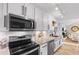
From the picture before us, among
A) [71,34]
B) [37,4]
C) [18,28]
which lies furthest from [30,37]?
[71,34]

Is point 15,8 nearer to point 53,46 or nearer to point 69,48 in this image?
point 53,46

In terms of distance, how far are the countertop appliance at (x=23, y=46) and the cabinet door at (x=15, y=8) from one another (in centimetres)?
34

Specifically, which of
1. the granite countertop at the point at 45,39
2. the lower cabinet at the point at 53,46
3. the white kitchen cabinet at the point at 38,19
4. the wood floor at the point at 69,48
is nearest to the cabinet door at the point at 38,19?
the white kitchen cabinet at the point at 38,19

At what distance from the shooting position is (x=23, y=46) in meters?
1.74

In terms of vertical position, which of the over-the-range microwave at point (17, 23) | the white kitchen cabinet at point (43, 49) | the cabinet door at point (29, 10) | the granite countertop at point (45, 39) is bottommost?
the white kitchen cabinet at point (43, 49)

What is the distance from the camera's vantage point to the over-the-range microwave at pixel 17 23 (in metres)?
1.62

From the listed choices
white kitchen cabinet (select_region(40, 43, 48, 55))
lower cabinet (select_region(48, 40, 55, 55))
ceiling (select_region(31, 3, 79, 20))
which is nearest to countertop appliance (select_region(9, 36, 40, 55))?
white kitchen cabinet (select_region(40, 43, 48, 55))

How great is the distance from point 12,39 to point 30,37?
0.25m

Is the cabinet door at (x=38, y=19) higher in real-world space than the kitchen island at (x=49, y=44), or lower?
higher

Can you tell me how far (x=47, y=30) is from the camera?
177cm

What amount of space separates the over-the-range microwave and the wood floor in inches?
19.4

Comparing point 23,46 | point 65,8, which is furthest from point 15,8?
point 65,8

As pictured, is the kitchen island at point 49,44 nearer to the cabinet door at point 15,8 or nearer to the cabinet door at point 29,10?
the cabinet door at point 29,10

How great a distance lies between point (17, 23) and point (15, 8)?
0.20 metres
